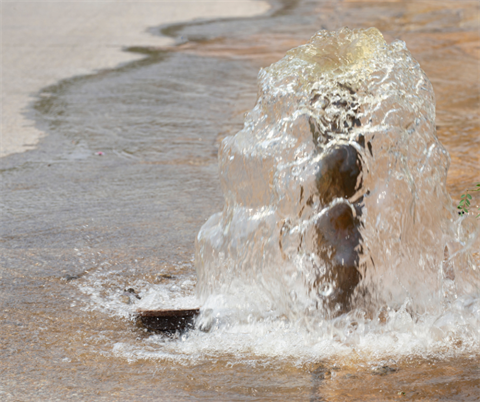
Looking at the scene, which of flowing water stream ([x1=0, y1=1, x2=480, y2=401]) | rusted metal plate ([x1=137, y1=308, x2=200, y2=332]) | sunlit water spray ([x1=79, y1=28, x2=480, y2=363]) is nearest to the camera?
Answer: flowing water stream ([x1=0, y1=1, x2=480, y2=401])

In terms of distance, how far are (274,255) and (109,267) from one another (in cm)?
98

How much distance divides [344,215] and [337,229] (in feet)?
0.21

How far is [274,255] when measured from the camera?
9.59 ft

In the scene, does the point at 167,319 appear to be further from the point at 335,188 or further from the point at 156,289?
the point at 335,188

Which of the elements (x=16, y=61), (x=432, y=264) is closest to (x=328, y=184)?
(x=432, y=264)

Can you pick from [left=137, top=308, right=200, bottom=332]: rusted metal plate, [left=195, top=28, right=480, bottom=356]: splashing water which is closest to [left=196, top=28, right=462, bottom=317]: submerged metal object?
[left=195, top=28, right=480, bottom=356]: splashing water

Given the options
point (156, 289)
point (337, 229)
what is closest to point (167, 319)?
point (156, 289)

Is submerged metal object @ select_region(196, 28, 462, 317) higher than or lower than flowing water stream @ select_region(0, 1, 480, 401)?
higher

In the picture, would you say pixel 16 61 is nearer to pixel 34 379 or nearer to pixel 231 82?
pixel 231 82

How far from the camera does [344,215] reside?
2.74 metres

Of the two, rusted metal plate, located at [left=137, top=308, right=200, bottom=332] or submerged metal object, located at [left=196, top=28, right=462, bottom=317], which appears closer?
submerged metal object, located at [left=196, top=28, right=462, bottom=317]

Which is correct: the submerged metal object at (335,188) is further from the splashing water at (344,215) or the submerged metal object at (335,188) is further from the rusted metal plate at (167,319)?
the rusted metal plate at (167,319)

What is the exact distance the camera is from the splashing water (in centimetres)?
271

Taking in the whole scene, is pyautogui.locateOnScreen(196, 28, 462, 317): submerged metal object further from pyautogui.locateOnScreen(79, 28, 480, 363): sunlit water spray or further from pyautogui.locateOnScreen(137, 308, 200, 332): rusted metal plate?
pyautogui.locateOnScreen(137, 308, 200, 332): rusted metal plate
